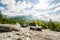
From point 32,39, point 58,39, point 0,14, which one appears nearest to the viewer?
point 32,39

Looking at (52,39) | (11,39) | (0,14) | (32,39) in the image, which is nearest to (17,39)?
(11,39)

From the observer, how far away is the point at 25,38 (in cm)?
920

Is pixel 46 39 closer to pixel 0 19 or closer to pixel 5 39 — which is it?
pixel 5 39

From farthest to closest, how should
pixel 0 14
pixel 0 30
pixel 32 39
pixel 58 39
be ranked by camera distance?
pixel 0 14
pixel 0 30
pixel 58 39
pixel 32 39

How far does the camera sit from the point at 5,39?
812cm

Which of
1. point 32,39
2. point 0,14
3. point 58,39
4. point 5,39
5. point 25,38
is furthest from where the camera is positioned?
point 0,14

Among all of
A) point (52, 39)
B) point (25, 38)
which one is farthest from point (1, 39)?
point (52, 39)

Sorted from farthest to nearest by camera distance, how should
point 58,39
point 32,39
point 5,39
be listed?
1. point 58,39
2. point 32,39
3. point 5,39

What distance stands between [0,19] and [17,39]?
20.7 m

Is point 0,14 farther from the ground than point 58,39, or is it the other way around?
point 0,14

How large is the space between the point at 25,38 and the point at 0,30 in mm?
3763

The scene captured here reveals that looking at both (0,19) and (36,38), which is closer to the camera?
(36,38)

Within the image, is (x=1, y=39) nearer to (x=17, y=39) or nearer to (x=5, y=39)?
(x=5, y=39)

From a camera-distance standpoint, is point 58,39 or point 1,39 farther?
point 58,39
